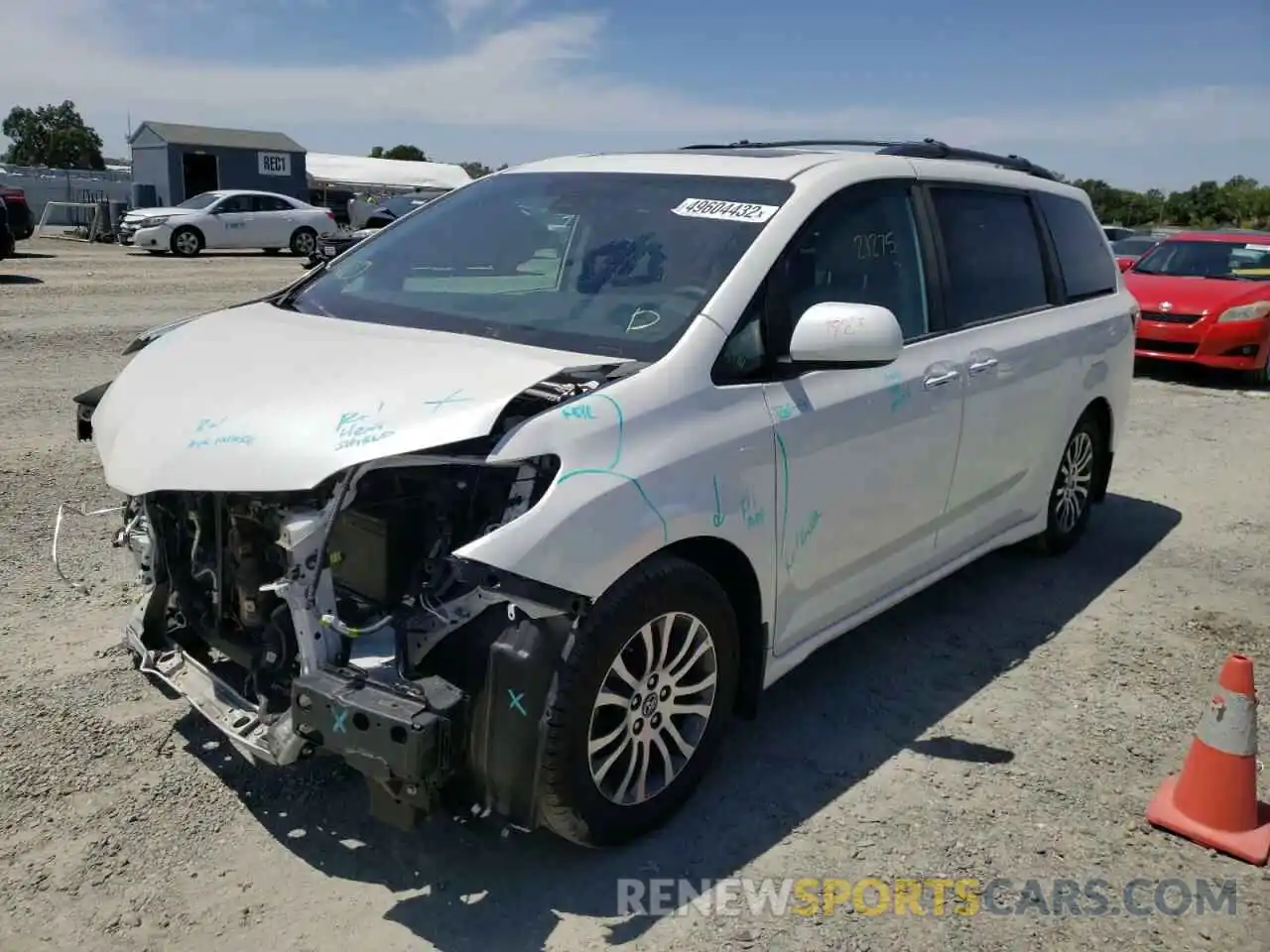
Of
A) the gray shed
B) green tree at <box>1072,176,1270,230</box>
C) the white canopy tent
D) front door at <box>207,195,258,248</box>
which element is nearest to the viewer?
front door at <box>207,195,258,248</box>

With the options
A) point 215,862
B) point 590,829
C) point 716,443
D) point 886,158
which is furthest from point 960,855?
point 886,158

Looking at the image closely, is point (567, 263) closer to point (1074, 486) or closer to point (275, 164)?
point (1074, 486)

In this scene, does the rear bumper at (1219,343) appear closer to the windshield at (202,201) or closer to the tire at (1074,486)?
the tire at (1074,486)

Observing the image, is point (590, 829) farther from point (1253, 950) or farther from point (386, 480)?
point (1253, 950)

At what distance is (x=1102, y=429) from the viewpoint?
600cm

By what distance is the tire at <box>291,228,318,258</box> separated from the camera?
2630 centimetres

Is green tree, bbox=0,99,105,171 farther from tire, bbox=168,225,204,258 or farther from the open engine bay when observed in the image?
the open engine bay

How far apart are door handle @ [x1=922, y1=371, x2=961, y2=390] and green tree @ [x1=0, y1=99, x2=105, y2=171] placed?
87636mm

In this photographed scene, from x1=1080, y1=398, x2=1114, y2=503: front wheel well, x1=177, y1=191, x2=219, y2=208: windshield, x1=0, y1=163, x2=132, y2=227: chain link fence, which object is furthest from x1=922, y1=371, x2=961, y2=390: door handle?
x1=0, y1=163, x2=132, y2=227: chain link fence

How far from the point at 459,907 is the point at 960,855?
147cm

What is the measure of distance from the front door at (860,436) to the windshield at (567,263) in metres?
0.32

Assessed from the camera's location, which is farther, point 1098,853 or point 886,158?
point 886,158

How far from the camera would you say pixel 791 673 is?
4410 millimetres

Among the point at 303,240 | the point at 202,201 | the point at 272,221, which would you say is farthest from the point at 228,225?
the point at 303,240
